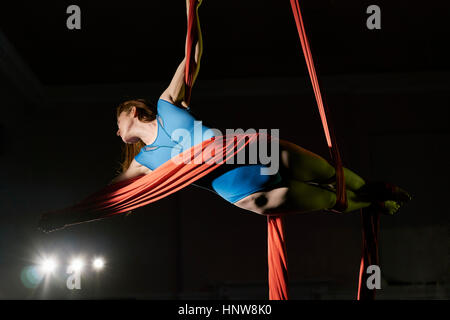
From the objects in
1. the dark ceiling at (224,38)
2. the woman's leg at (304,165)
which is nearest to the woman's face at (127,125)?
the woman's leg at (304,165)

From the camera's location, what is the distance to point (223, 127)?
4.11 m

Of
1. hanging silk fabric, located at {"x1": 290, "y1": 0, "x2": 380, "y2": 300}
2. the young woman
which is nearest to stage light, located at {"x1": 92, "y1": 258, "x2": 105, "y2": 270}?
the young woman

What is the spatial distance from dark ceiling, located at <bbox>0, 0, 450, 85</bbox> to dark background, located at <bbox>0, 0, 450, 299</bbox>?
13mm

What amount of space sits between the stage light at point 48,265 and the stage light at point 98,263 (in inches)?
10.8

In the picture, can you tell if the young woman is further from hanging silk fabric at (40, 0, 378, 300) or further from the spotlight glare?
the spotlight glare

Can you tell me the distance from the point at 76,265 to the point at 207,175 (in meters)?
2.45

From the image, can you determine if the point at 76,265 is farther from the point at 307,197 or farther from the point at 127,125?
the point at 307,197

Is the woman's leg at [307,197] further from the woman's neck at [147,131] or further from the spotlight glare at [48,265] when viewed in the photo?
the spotlight glare at [48,265]

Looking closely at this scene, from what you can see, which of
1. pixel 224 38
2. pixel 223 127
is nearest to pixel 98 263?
pixel 223 127

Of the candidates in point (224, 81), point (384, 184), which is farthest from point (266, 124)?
point (384, 184)

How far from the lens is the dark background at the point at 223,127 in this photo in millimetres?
3510
